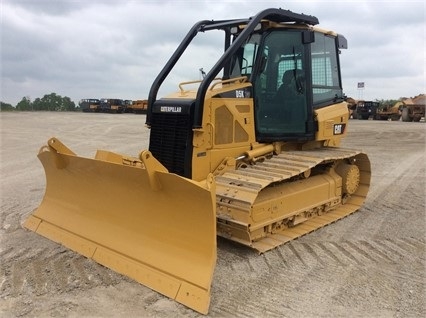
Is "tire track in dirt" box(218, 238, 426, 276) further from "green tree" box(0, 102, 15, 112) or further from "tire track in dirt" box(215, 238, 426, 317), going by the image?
"green tree" box(0, 102, 15, 112)

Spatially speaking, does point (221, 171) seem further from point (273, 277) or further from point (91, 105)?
point (91, 105)

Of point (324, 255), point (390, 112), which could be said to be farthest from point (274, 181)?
point (390, 112)

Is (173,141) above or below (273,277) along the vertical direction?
above

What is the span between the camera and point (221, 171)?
5129 millimetres

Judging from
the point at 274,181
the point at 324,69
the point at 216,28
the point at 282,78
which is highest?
the point at 216,28

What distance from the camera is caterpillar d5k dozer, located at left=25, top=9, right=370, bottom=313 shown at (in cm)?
394

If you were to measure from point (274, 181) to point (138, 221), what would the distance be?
4.87 feet

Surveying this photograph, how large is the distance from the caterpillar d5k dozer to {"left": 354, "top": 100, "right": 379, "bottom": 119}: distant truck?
93.5 ft

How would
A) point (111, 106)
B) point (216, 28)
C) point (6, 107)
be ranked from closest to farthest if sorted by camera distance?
point (216, 28), point (6, 107), point (111, 106)

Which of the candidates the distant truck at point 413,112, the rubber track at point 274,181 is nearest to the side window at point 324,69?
the rubber track at point 274,181

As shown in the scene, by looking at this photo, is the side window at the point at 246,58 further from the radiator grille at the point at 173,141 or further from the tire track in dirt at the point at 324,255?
the tire track in dirt at the point at 324,255

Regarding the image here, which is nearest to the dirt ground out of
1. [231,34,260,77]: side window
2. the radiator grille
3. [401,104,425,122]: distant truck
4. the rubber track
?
the rubber track

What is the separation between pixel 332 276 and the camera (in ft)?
13.5

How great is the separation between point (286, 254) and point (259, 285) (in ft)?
2.79
